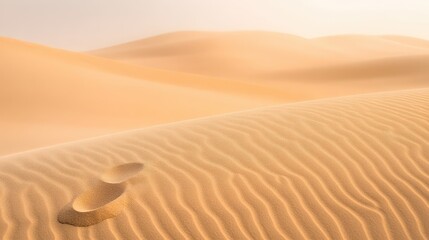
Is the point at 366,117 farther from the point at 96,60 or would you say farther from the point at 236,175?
the point at 96,60

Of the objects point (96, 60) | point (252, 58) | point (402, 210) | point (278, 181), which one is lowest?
point (402, 210)

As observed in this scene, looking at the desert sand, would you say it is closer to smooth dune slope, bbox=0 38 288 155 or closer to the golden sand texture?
smooth dune slope, bbox=0 38 288 155

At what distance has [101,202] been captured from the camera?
13.3 ft

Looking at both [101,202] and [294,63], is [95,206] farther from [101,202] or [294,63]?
[294,63]

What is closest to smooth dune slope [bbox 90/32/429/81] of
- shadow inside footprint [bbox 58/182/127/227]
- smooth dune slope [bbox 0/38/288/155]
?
smooth dune slope [bbox 0/38/288/155]

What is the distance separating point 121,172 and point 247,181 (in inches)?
48.8

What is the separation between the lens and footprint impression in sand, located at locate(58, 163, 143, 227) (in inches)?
148

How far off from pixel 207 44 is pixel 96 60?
24421mm

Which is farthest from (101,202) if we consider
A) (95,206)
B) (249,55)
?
(249,55)

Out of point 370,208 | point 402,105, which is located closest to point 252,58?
point 402,105

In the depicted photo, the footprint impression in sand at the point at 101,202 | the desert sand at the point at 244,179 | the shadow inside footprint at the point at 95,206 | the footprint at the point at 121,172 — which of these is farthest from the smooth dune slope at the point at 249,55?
the shadow inside footprint at the point at 95,206

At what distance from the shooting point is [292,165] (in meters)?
4.52

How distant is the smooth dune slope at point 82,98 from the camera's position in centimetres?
1225

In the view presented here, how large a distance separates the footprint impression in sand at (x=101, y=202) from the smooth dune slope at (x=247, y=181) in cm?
2
